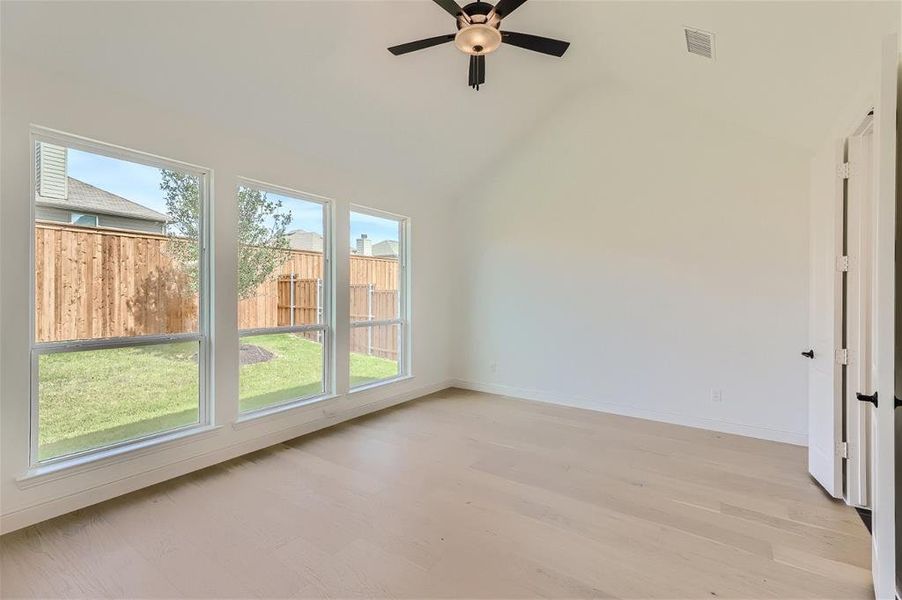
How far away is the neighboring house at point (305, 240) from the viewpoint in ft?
12.5

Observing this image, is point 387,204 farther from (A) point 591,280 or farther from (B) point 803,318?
(B) point 803,318

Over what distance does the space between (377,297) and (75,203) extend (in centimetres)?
274

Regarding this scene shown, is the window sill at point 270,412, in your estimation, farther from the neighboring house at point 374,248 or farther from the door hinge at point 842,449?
the door hinge at point 842,449

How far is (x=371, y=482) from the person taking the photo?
2846mm

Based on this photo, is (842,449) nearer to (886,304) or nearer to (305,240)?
(886,304)

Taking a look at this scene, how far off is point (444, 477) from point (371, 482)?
522mm

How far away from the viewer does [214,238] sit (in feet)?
10.3

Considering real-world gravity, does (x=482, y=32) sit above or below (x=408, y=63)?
below

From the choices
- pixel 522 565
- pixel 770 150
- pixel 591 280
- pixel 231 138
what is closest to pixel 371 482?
pixel 522 565

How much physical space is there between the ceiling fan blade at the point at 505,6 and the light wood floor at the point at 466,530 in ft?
9.67

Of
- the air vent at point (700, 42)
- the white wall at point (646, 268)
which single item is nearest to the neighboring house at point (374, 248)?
the white wall at point (646, 268)

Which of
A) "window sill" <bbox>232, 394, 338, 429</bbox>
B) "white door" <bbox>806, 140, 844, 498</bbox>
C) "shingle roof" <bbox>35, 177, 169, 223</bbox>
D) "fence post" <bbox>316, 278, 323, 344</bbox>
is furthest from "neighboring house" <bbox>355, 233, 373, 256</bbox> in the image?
"white door" <bbox>806, 140, 844, 498</bbox>

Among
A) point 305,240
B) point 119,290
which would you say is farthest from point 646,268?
point 119,290

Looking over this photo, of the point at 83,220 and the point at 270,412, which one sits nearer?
the point at 83,220
